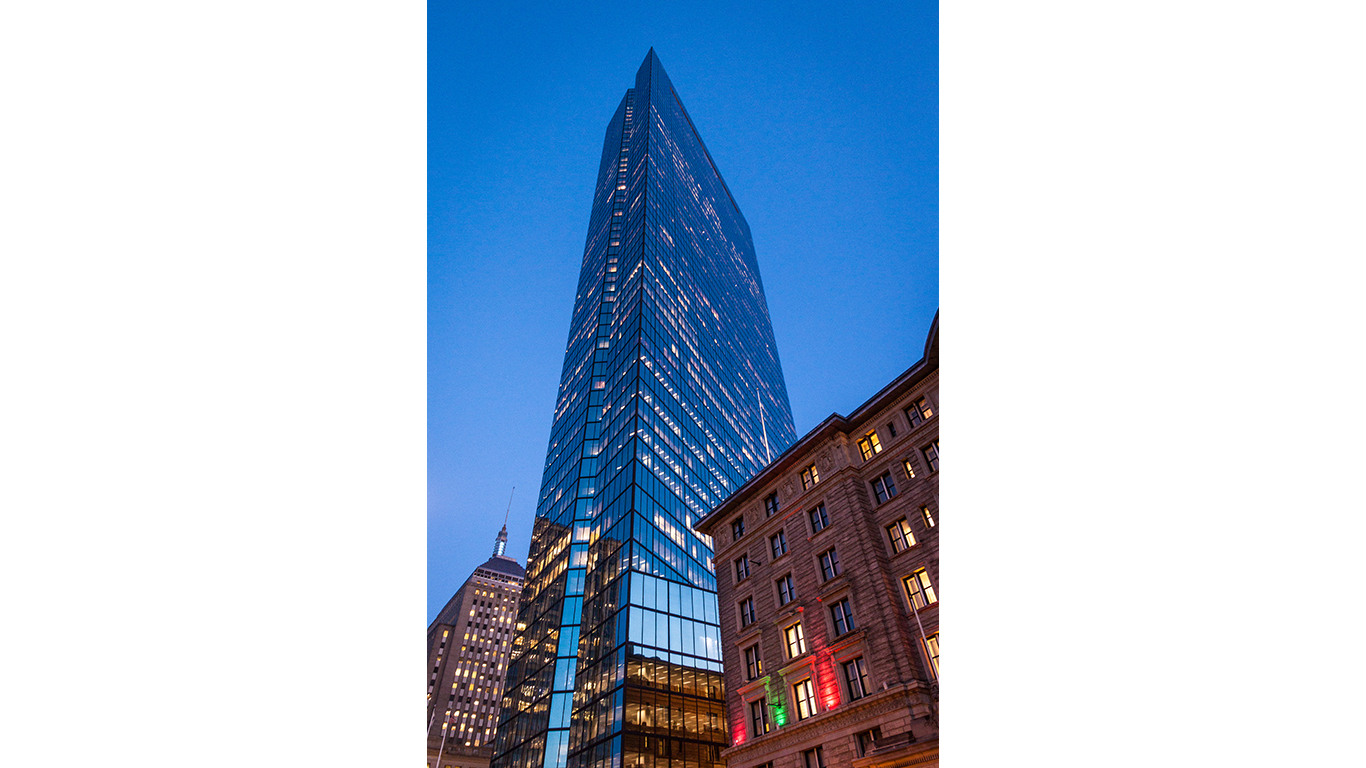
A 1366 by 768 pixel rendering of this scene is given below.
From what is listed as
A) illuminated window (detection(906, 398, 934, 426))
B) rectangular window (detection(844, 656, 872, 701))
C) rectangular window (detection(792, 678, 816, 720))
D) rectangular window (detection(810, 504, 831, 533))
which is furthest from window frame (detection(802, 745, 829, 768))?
illuminated window (detection(906, 398, 934, 426))

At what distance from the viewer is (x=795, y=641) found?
118 feet

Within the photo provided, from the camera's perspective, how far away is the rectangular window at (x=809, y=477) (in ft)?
133

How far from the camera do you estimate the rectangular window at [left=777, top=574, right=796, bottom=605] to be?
3812 centimetres

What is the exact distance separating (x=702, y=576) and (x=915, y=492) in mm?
35207

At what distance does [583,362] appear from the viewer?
91375 millimetres

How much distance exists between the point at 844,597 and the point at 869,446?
9.69 m

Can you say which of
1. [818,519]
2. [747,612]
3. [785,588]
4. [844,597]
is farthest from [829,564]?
[747,612]

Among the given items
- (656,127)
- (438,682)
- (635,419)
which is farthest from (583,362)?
(438,682)

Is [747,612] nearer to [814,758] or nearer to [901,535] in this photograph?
[814,758]

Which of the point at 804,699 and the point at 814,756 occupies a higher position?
the point at 804,699

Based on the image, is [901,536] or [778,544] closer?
[901,536]

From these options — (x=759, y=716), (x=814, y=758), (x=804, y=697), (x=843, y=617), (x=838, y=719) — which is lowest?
(x=814, y=758)

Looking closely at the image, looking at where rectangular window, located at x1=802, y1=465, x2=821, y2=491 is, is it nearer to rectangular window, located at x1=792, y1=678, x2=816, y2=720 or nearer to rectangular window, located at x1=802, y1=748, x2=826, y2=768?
rectangular window, located at x1=792, y1=678, x2=816, y2=720

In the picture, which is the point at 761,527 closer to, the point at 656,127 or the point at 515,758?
the point at 515,758
